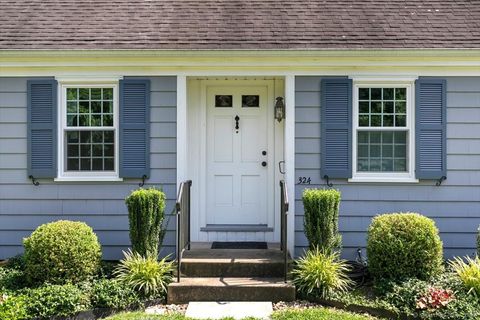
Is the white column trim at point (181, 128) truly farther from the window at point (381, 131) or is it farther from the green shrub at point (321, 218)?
the window at point (381, 131)

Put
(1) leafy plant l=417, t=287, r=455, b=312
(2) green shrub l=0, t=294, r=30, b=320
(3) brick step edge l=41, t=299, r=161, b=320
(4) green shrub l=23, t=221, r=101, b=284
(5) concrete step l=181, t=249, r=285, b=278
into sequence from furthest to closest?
(5) concrete step l=181, t=249, r=285, b=278 → (4) green shrub l=23, t=221, r=101, b=284 → (3) brick step edge l=41, t=299, r=161, b=320 → (1) leafy plant l=417, t=287, r=455, b=312 → (2) green shrub l=0, t=294, r=30, b=320

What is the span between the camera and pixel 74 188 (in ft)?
22.0

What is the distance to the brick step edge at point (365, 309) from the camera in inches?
198

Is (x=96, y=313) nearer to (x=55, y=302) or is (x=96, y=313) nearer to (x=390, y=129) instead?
(x=55, y=302)

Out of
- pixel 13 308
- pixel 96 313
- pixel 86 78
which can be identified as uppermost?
pixel 86 78

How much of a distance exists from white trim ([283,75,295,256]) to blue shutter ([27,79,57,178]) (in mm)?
3120

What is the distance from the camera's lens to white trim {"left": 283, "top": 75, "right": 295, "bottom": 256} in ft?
21.6

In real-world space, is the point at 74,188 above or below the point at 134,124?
below

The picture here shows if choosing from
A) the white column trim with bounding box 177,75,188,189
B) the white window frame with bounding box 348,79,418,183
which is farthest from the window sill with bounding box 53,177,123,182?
the white window frame with bounding box 348,79,418,183

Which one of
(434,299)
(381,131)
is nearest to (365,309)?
(434,299)

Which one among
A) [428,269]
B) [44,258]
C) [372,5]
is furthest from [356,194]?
[44,258]

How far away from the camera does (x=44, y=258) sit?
17.8ft

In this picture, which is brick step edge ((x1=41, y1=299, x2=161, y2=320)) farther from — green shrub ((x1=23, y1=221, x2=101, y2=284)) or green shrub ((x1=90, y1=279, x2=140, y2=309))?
green shrub ((x1=23, y1=221, x2=101, y2=284))

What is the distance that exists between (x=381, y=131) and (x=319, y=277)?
7.63ft
